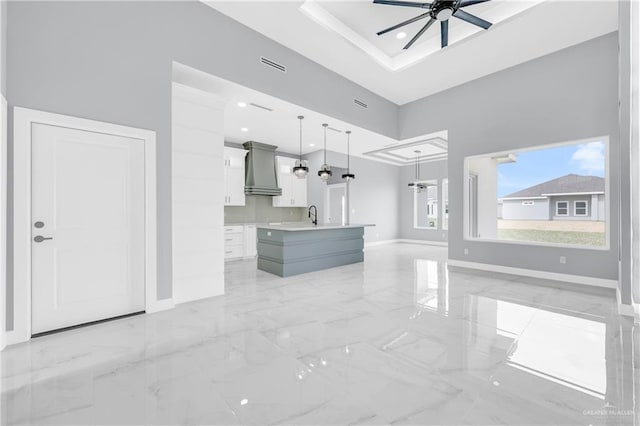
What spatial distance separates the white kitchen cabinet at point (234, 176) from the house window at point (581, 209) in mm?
6902

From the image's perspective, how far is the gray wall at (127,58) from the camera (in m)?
2.38

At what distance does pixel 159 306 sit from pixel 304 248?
100 inches

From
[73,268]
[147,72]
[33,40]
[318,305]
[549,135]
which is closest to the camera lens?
[33,40]

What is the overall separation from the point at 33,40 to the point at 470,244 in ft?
22.1

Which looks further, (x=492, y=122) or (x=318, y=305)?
(x=492, y=122)

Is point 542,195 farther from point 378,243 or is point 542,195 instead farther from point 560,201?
point 378,243

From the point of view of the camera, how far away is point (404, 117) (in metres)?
6.53

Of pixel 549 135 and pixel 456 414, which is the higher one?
pixel 549 135

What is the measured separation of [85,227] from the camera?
266 cm

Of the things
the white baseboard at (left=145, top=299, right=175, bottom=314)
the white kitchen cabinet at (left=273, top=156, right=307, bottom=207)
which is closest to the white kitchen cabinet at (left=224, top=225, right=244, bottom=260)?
the white kitchen cabinet at (left=273, top=156, right=307, bottom=207)

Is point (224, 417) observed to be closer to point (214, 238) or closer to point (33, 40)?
point (214, 238)

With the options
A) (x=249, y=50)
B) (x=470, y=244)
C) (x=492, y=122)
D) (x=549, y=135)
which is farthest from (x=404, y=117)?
(x=249, y=50)

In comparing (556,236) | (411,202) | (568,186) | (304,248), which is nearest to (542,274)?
(556,236)

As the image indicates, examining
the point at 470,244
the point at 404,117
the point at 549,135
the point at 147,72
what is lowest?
the point at 470,244
